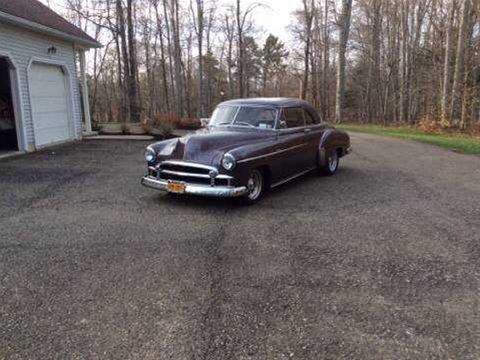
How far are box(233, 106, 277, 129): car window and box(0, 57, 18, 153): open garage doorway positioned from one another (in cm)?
778

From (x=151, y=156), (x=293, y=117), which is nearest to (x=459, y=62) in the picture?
(x=293, y=117)

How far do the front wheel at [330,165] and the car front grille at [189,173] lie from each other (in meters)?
3.21

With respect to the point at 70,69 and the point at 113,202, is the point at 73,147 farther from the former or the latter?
the point at 113,202

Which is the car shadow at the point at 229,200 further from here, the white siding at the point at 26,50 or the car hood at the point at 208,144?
the white siding at the point at 26,50

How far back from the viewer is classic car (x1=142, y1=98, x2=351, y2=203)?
20.6 ft

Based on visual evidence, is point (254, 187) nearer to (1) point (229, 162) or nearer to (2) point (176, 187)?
(1) point (229, 162)

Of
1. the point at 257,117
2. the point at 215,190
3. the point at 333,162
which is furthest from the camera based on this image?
the point at 333,162

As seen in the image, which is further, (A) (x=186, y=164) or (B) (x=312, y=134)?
(B) (x=312, y=134)

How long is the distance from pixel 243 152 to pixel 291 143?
151 centimetres

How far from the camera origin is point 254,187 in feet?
22.4

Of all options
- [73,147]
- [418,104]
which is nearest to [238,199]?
[73,147]

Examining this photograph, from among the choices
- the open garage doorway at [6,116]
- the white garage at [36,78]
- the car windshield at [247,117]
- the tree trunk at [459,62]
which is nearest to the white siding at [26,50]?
the white garage at [36,78]

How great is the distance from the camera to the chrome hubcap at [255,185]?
6.67 metres

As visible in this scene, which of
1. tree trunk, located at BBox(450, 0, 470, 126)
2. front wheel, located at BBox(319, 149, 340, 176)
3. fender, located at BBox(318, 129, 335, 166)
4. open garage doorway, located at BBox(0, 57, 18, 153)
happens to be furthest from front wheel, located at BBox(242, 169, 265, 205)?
tree trunk, located at BBox(450, 0, 470, 126)
